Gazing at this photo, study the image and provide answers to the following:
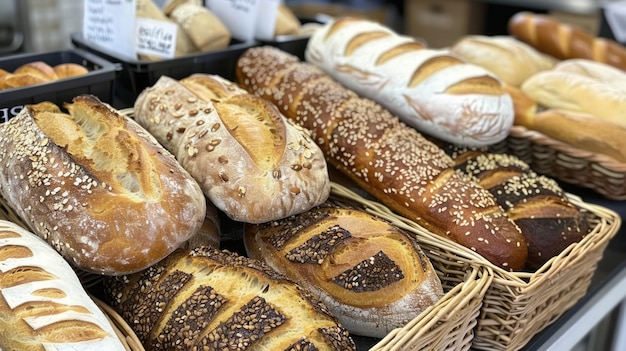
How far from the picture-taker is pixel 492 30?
5.00 metres

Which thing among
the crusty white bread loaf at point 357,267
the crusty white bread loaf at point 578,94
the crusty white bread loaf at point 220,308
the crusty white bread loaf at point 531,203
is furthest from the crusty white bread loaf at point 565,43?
the crusty white bread loaf at point 220,308

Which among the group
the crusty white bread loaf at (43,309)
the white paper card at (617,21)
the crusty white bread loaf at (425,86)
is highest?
the white paper card at (617,21)

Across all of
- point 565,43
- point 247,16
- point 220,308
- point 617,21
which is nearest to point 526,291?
point 220,308

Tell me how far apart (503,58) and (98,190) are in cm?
153

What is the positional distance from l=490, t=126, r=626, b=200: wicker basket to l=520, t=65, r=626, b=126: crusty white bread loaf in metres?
0.16

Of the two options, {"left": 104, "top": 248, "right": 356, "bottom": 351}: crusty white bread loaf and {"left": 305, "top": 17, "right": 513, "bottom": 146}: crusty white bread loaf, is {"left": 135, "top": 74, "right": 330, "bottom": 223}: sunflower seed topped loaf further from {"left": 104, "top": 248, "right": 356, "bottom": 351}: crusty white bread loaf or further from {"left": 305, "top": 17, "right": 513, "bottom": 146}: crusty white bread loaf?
{"left": 305, "top": 17, "right": 513, "bottom": 146}: crusty white bread loaf

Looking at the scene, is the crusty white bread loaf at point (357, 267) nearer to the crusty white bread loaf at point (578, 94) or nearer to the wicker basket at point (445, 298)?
the wicker basket at point (445, 298)

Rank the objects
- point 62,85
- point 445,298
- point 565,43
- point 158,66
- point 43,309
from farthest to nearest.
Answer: point 565,43 → point 158,66 → point 62,85 → point 445,298 → point 43,309

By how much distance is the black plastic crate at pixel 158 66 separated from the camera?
1593mm

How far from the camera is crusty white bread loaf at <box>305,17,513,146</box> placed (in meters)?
1.58

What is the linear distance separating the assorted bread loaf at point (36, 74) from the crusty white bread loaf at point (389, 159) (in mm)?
473

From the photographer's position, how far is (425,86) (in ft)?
5.33

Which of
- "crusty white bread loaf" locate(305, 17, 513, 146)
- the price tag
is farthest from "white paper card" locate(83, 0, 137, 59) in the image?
"crusty white bread loaf" locate(305, 17, 513, 146)

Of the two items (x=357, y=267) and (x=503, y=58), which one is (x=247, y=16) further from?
(x=357, y=267)
